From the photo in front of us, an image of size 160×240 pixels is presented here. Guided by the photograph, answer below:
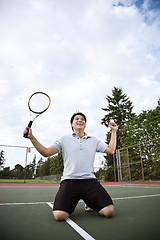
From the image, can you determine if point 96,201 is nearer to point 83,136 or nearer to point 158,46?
point 83,136

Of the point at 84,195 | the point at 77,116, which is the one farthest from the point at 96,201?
the point at 77,116

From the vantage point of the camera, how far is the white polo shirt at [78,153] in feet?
8.12

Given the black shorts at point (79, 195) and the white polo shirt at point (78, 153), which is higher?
the white polo shirt at point (78, 153)

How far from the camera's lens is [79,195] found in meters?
2.31

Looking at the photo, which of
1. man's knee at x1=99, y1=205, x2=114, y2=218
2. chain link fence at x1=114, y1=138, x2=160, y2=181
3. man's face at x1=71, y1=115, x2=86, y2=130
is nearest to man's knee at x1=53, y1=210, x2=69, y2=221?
man's knee at x1=99, y1=205, x2=114, y2=218

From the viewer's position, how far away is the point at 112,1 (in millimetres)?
9508

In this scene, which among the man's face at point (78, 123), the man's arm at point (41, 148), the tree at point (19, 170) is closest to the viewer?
the man's arm at point (41, 148)

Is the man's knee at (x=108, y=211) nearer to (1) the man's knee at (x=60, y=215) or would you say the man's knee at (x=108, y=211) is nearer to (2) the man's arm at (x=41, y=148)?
(1) the man's knee at (x=60, y=215)

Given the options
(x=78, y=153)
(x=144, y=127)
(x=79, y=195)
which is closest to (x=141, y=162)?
(x=144, y=127)

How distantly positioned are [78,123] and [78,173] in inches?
33.4

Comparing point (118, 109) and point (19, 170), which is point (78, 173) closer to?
point (19, 170)

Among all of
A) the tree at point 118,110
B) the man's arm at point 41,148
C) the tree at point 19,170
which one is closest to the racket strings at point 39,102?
the man's arm at point 41,148

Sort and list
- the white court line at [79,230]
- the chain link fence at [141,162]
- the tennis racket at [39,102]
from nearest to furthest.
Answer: the white court line at [79,230] → the tennis racket at [39,102] → the chain link fence at [141,162]

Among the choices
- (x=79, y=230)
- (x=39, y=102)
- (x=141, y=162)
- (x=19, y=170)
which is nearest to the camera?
(x=79, y=230)
